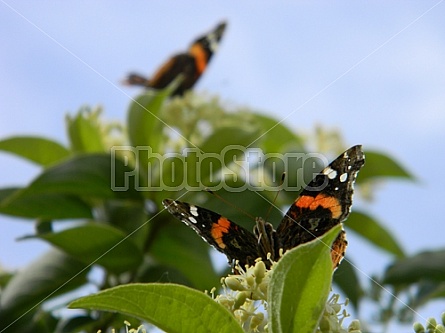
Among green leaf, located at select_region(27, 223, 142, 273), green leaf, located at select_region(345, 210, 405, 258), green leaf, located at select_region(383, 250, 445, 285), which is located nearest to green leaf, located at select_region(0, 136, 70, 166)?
green leaf, located at select_region(27, 223, 142, 273)

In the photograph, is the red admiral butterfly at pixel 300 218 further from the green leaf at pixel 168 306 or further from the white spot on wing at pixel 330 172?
the green leaf at pixel 168 306

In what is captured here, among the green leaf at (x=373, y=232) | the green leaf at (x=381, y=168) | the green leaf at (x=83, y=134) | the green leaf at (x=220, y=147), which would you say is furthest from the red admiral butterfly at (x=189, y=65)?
the green leaf at (x=373, y=232)

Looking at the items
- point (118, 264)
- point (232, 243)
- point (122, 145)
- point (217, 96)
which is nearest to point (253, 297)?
Answer: point (232, 243)

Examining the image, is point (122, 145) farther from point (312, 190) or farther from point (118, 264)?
point (312, 190)

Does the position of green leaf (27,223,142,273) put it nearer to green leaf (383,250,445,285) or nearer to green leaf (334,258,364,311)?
green leaf (334,258,364,311)

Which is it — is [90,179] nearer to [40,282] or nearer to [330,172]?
[40,282]

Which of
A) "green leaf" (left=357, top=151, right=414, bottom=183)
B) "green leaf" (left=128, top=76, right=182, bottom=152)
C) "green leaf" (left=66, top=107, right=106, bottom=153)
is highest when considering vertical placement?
"green leaf" (left=357, top=151, right=414, bottom=183)

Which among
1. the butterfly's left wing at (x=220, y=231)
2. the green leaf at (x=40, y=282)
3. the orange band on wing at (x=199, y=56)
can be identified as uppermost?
the orange band on wing at (x=199, y=56)

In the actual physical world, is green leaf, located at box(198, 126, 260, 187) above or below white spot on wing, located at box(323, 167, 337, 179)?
below
